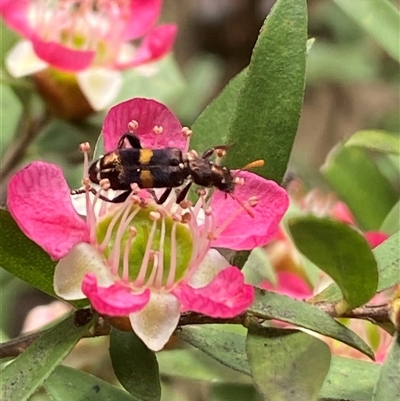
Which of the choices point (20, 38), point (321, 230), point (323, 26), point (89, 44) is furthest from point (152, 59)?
point (323, 26)

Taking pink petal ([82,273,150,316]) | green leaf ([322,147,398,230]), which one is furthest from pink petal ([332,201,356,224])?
pink petal ([82,273,150,316])

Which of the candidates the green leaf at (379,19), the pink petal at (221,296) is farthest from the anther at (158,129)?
the green leaf at (379,19)

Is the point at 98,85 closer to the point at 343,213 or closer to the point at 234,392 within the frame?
the point at 343,213

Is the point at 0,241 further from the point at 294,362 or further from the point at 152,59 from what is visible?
the point at 152,59

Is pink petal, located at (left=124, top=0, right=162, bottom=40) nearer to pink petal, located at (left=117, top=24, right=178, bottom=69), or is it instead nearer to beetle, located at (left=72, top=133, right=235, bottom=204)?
pink petal, located at (left=117, top=24, right=178, bottom=69)

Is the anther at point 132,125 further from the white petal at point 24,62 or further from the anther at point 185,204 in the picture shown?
the white petal at point 24,62

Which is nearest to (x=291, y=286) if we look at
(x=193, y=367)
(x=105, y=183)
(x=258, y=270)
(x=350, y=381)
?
(x=258, y=270)

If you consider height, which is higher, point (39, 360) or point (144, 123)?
point (144, 123)
